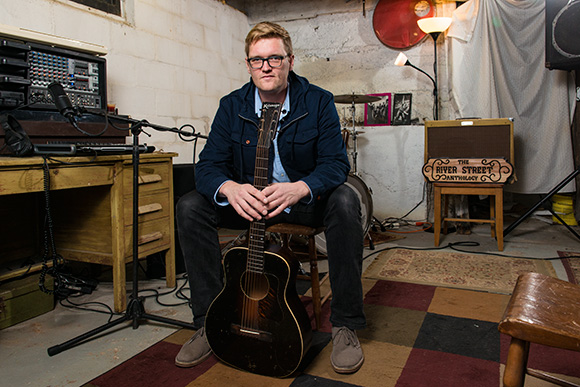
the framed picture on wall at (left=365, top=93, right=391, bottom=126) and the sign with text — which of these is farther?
the framed picture on wall at (left=365, top=93, right=391, bottom=126)

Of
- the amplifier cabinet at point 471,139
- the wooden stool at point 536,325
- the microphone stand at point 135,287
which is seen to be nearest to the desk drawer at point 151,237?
the microphone stand at point 135,287

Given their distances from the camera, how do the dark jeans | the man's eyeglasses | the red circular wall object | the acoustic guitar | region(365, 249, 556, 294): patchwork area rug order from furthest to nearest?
1. the red circular wall object
2. region(365, 249, 556, 294): patchwork area rug
3. the man's eyeglasses
4. the dark jeans
5. the acoustic guitar

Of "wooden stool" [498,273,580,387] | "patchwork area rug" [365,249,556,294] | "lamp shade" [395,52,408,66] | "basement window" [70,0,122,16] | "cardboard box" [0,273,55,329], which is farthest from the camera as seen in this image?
"lamp shade" [395,52,408,66]

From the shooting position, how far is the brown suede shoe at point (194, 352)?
4.91ft

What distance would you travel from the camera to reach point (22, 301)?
1931mm

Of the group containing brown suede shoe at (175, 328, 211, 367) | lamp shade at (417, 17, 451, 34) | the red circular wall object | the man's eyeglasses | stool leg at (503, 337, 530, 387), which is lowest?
brown suede shoe at (175, 328, 211, 367)

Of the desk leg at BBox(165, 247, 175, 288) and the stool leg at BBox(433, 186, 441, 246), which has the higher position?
the stool leg at BBox(433, 186, 441, 246)

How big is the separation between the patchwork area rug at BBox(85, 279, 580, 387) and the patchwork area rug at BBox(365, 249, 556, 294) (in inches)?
14.9

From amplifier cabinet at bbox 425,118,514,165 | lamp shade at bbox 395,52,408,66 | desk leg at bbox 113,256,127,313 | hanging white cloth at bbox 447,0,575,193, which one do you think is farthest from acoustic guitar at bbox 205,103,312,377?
hanging white cloth at bbox 447,0,575,193

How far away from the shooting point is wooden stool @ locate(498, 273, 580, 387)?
32.9 inches

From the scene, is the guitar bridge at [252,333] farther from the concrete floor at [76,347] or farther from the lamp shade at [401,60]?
the lamp shade at [401,60]

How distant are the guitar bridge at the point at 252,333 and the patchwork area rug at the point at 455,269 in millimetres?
1227

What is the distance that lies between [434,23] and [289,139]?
8.08ft

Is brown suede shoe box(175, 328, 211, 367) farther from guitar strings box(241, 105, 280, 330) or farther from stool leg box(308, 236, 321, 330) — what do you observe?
stool leg box(308, 236, 321, 330)
